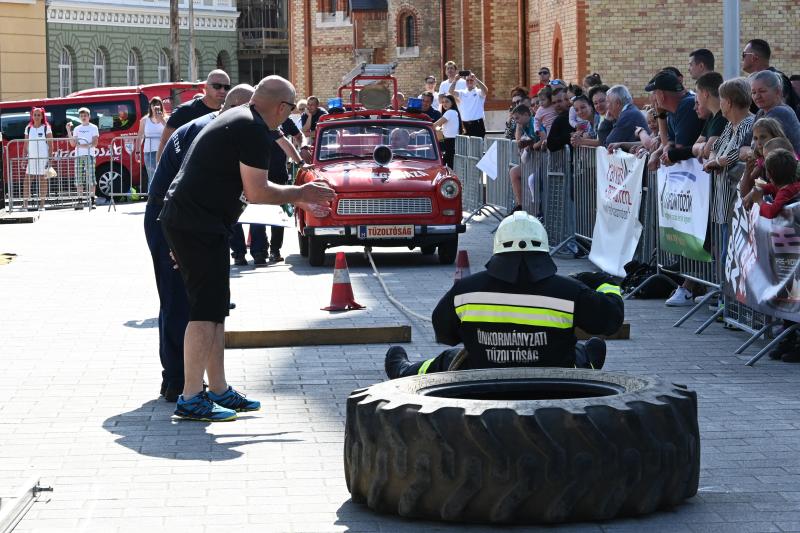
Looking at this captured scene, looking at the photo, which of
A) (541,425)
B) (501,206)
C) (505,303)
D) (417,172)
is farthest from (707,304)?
(501,206)

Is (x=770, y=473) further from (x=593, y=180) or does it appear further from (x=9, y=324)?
(x=593, y=180)

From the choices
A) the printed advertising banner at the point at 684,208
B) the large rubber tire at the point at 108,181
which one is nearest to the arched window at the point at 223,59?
the large rubber tire at the point at 108,181

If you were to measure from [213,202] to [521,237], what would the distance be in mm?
2228

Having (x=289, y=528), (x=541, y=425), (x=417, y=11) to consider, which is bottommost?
(x=289, y=528)

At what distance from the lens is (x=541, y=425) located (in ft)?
18.6

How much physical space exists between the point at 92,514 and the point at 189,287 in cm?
231

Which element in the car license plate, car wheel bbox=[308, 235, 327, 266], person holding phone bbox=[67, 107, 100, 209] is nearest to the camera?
the car license plate

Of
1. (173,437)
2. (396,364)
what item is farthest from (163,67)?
(396,364)

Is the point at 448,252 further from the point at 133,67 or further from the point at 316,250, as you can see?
the point at 133,67

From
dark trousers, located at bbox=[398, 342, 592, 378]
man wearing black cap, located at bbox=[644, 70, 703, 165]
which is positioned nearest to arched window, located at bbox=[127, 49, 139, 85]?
man wearing black cap, located at bbox=[644, 70, 703, 165]

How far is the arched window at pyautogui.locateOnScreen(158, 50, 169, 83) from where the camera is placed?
218 ft

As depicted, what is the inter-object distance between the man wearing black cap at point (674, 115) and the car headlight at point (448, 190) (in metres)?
3.62

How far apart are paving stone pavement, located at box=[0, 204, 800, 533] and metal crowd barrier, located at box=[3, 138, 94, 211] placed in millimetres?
12920

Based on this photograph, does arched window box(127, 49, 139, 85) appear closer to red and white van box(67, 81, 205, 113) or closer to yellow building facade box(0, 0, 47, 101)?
yellow building facade box(0, 0, 47, 101)
